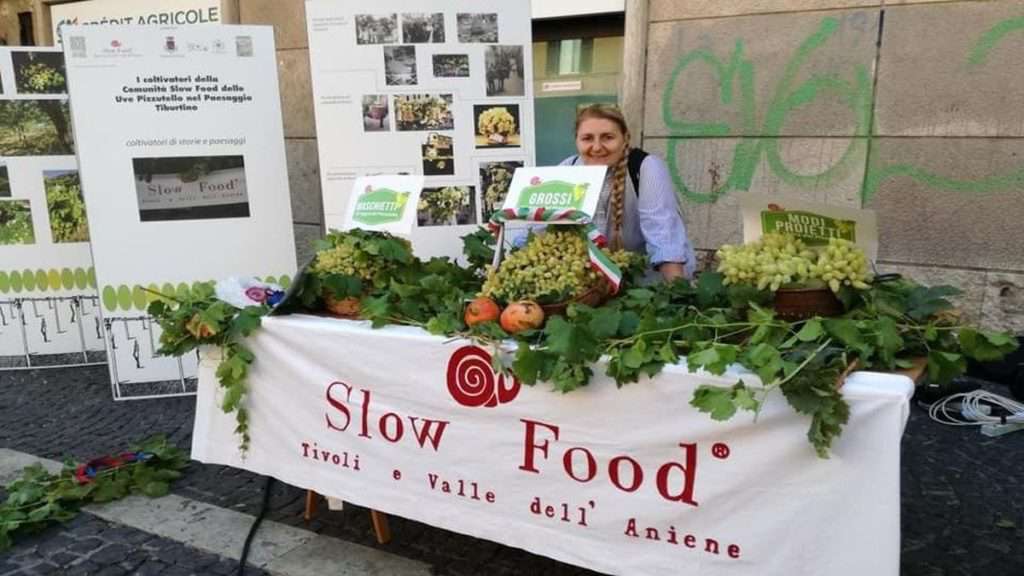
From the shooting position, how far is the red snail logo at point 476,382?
2096 mm

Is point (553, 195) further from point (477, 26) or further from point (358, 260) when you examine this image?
point (477, 26)

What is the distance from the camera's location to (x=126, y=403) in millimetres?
4477

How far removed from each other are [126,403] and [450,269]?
283cm

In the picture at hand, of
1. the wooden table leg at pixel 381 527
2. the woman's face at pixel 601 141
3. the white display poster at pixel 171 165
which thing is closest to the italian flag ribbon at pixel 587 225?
the woman's face at pixel 601 141

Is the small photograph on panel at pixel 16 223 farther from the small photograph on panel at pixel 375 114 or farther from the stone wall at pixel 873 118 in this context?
the stone wall at pixel 873 118

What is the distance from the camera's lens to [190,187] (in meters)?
4.30

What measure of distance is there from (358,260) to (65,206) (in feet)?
11.3

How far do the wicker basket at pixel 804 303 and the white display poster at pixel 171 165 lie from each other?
319 cm

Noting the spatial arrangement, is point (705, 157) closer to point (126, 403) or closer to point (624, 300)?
point (624, 300)

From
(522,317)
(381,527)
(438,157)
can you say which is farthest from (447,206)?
(522,317)

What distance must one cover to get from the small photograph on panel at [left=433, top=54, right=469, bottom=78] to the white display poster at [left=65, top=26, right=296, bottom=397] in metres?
1.00

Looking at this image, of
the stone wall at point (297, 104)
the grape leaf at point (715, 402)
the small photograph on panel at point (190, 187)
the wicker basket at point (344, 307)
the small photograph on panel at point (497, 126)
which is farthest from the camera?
the stone wall at point (297, 104)

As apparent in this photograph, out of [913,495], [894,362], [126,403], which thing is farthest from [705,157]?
[126,403]

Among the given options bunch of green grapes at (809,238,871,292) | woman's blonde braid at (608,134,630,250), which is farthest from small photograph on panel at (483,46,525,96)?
bunch of green grapes at (809,238,871,292)
